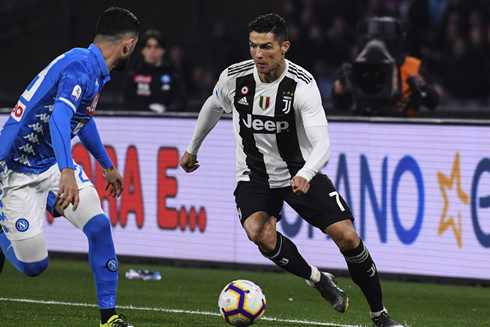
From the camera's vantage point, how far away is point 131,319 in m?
6.62

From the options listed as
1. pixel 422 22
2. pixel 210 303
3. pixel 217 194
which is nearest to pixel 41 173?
pixel 210 303

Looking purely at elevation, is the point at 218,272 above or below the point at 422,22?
below

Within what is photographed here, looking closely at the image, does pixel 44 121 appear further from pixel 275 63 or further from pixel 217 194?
pixel 217 194

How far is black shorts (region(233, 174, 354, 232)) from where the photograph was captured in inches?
243

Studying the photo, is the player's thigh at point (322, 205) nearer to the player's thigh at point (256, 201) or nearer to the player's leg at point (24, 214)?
the player's thigh at point (256, 201)

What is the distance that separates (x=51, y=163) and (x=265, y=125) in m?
1.41

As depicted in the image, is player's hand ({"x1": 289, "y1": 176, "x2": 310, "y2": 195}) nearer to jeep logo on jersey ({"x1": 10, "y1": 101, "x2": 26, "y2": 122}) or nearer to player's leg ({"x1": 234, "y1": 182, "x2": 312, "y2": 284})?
player's leg ({"x1": 234, "y1": 182, "x2": 312, "y2": 284})

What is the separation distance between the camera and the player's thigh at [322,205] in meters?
6.14

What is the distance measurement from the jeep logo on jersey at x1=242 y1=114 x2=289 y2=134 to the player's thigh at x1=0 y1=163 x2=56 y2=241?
1387 millimetres

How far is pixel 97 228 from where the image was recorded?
19.0ft

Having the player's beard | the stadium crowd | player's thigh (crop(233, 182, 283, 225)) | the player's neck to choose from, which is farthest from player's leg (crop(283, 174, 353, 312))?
the stadium crowd

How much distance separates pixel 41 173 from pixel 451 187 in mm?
3925

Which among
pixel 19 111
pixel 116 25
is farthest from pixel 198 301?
pixel 116 25

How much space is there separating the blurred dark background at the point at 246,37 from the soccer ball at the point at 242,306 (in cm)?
500
